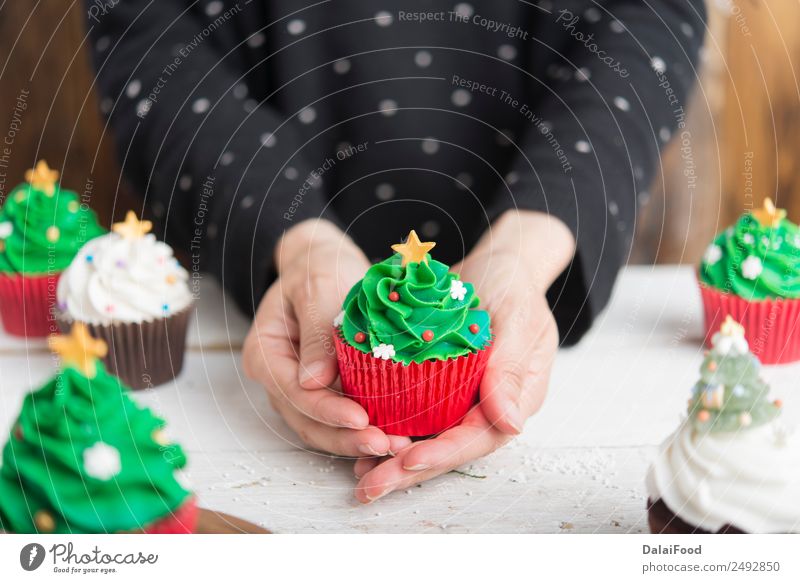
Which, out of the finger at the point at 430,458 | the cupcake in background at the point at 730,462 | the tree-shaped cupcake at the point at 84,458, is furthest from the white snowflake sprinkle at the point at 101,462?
the cupcake in background at the point at 730,462

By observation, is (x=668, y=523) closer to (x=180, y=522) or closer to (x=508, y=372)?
(x=508, y=372)

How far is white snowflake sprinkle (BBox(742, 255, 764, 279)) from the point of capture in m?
0.64

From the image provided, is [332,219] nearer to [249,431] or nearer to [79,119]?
[249,431]

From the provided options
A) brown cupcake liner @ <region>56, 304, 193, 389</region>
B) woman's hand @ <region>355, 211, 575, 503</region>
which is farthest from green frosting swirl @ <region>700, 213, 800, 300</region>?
brown cupcake liner @ <region>56, 304, 193, 389</region>

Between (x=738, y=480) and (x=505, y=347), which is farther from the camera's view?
(x=505, y=347)

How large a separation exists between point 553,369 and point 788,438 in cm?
21

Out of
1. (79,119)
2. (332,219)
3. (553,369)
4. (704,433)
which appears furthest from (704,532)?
(79,119)

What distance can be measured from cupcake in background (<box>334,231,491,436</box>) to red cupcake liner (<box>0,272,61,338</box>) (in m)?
0.30

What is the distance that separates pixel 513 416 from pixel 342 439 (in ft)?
0.35

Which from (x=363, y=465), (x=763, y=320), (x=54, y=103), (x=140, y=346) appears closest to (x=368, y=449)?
(x=363, y=465)

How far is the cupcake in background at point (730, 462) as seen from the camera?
1.26 ft

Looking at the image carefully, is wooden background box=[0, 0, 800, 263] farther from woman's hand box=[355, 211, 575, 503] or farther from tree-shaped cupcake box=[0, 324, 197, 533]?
tree-shaped cupcake box=[0, 324, 197, 533]

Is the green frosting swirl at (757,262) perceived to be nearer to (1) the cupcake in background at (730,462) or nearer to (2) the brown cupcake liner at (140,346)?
(1) the cupcake in background at (730,462)

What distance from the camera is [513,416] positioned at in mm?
482
